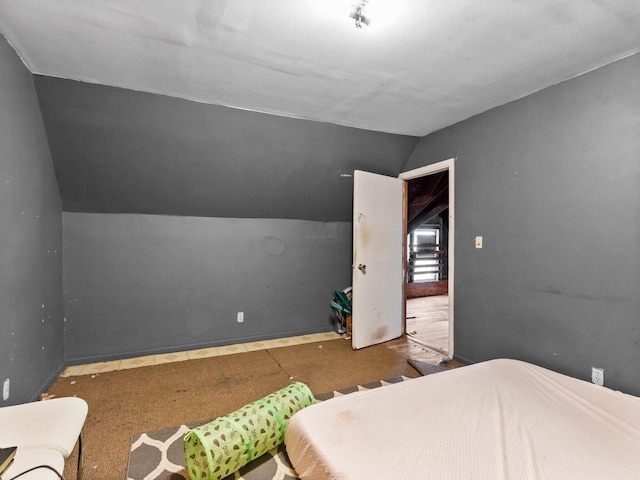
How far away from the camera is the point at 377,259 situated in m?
3.75

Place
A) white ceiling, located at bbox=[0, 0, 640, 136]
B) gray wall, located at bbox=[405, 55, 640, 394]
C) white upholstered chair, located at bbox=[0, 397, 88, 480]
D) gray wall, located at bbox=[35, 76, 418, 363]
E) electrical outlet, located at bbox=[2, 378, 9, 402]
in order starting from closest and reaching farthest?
white upholstered chair, located at bbox=[0, 397, 88, 480] → white ceiling, located at bbox=[0, 0, 640, 136] → electrical outlet, located at bbox=[2, 378, 9, 402] → gray wall, located at bbox=[405, 55, 640, 394] → gray wall, located at bbox=[35, 76, 418, 363]

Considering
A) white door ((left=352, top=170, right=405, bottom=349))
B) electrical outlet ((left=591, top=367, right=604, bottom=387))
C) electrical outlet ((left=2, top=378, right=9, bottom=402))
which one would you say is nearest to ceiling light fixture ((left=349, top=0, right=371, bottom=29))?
white door ((left=352, top=170, right=405, bottom=349))

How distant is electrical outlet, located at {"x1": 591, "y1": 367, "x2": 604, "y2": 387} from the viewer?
7.13ft

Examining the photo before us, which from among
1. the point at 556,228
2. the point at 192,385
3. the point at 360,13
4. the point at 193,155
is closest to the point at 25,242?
the point at 193,155

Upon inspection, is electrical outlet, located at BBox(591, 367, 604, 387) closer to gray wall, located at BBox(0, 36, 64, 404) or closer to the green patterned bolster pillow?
the green patterned bolster pillow

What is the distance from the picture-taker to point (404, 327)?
4117mm

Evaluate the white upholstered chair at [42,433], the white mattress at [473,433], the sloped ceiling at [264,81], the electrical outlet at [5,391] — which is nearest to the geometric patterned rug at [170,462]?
the white mattress at [473,433]

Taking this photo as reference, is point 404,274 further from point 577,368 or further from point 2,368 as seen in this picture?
point 2,368

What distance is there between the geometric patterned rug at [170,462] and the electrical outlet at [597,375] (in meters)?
2.06

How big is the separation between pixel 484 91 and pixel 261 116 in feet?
6.09

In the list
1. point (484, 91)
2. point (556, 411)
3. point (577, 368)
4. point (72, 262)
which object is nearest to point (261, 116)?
point (484, 91)

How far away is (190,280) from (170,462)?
2018 mm

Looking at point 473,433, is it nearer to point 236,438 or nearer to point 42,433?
point 236,438

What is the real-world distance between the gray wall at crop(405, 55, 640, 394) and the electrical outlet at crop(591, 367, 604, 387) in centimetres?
4
